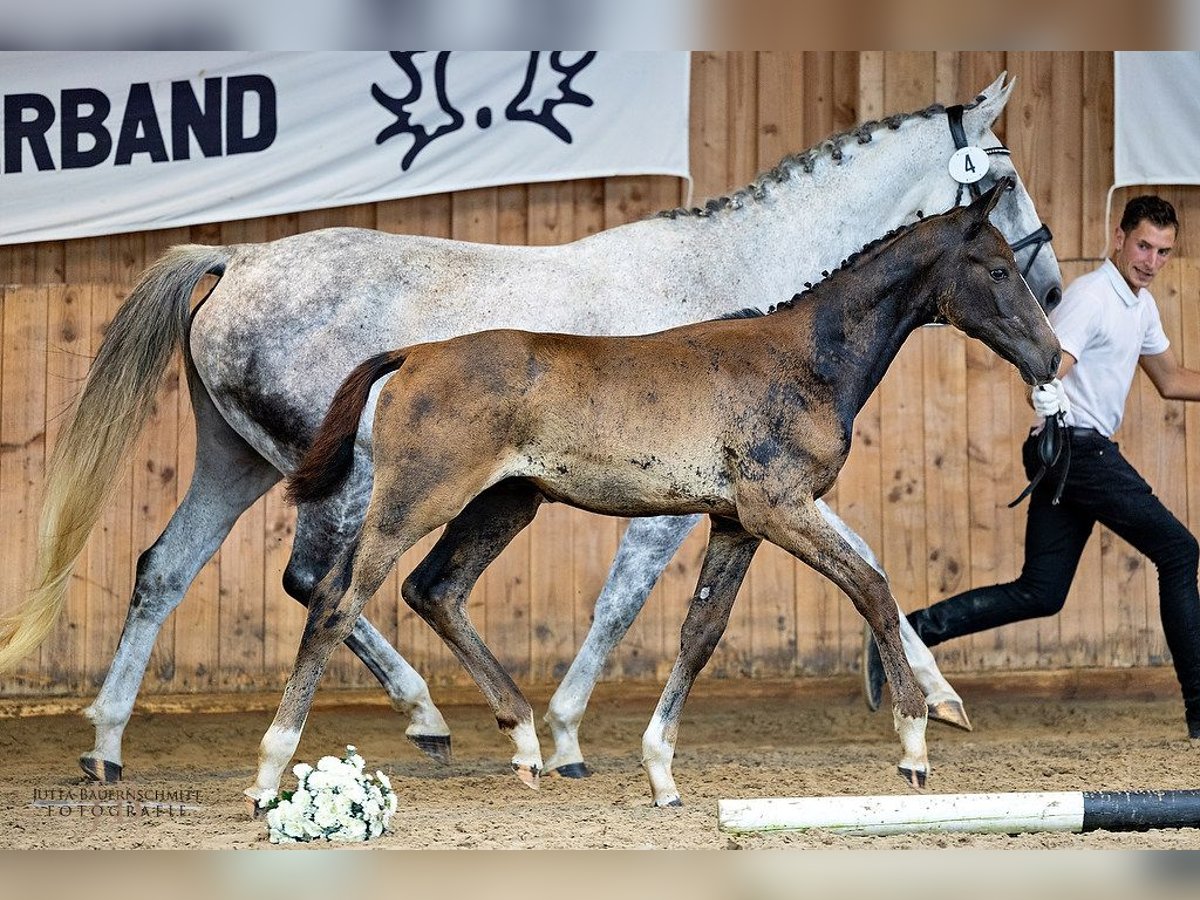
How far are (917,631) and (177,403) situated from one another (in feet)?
12.0

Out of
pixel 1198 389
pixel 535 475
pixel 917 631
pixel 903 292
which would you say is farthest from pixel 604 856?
pixel 1198 389

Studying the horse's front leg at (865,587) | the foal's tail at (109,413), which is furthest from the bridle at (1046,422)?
the foal's tail at (109,413)

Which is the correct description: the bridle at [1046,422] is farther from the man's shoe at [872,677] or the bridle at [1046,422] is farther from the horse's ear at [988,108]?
the man's shoe at [872,677]

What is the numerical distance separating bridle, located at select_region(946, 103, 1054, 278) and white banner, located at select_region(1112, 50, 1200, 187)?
1.87 meters

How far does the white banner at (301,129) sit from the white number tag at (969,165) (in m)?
1.85

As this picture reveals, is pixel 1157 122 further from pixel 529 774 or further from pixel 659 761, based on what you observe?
pixel 529 774

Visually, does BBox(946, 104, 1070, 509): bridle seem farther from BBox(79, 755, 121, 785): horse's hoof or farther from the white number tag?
BBox(79, 755, 121, 785): horse's hoof

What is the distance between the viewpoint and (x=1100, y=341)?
5992mm

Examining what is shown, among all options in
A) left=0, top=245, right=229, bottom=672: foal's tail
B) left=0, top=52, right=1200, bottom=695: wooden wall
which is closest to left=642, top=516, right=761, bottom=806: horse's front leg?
left=0, top=245, right=229, bottom=672: foal's tail

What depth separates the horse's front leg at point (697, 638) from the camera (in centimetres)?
461

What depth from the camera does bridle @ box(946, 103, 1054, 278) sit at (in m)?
5.60

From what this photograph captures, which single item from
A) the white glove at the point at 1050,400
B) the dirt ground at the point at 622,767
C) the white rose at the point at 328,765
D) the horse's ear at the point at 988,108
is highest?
the horse's ear at the point at 988,108

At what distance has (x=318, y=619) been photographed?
14.4 feet
